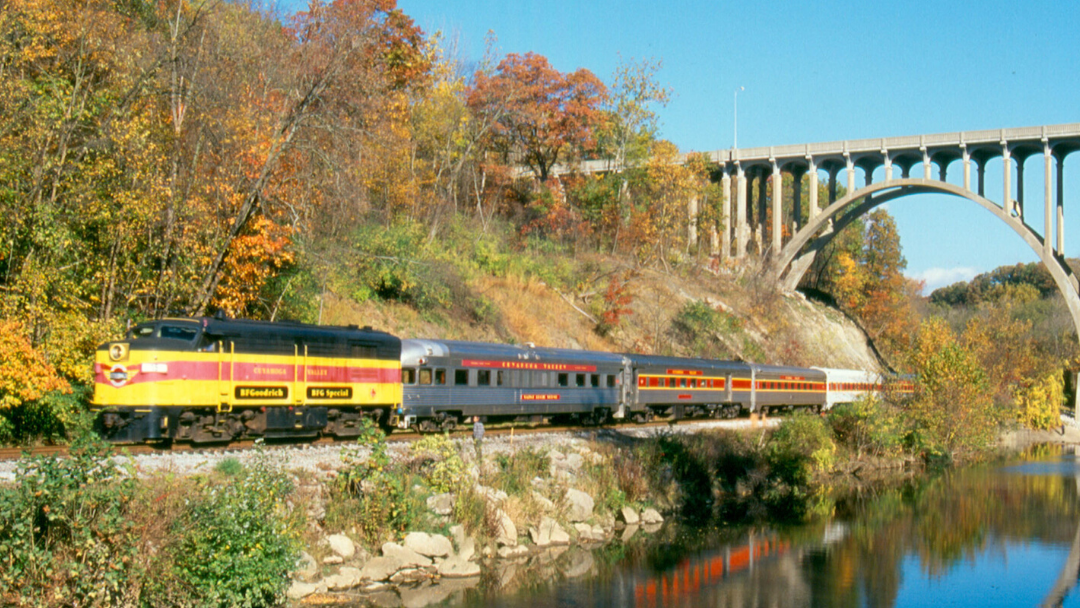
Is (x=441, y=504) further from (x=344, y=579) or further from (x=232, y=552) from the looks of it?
(x=232, y=552)

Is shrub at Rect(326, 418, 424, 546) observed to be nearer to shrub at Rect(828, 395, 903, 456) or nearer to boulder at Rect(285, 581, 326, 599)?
boulder at Rect(285, 581, 326, 599)

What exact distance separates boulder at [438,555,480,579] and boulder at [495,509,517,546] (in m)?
1.43

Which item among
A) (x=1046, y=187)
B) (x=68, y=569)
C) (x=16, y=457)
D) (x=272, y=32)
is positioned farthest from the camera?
(x=1046, y=187)

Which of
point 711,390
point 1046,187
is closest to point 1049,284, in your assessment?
point 1046,187

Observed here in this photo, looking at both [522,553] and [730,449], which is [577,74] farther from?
[522,553]

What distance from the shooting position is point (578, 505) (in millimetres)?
23547

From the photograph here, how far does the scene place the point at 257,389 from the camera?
71.3 ft

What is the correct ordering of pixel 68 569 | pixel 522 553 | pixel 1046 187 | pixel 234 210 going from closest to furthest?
pixel 68 569 → pixel 522 553 → pixel 234 210 → pixel 1046 187

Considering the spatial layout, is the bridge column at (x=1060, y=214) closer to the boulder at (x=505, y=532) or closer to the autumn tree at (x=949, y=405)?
the autumn tree at (x=949, y=405)

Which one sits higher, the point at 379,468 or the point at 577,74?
the point at 577,74

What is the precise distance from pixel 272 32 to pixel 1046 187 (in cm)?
4489

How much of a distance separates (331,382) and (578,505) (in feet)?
22.6

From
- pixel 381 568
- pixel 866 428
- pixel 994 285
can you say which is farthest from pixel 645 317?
pixel 994 285

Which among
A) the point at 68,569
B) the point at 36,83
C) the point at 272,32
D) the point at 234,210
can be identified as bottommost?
the point at 68,569
